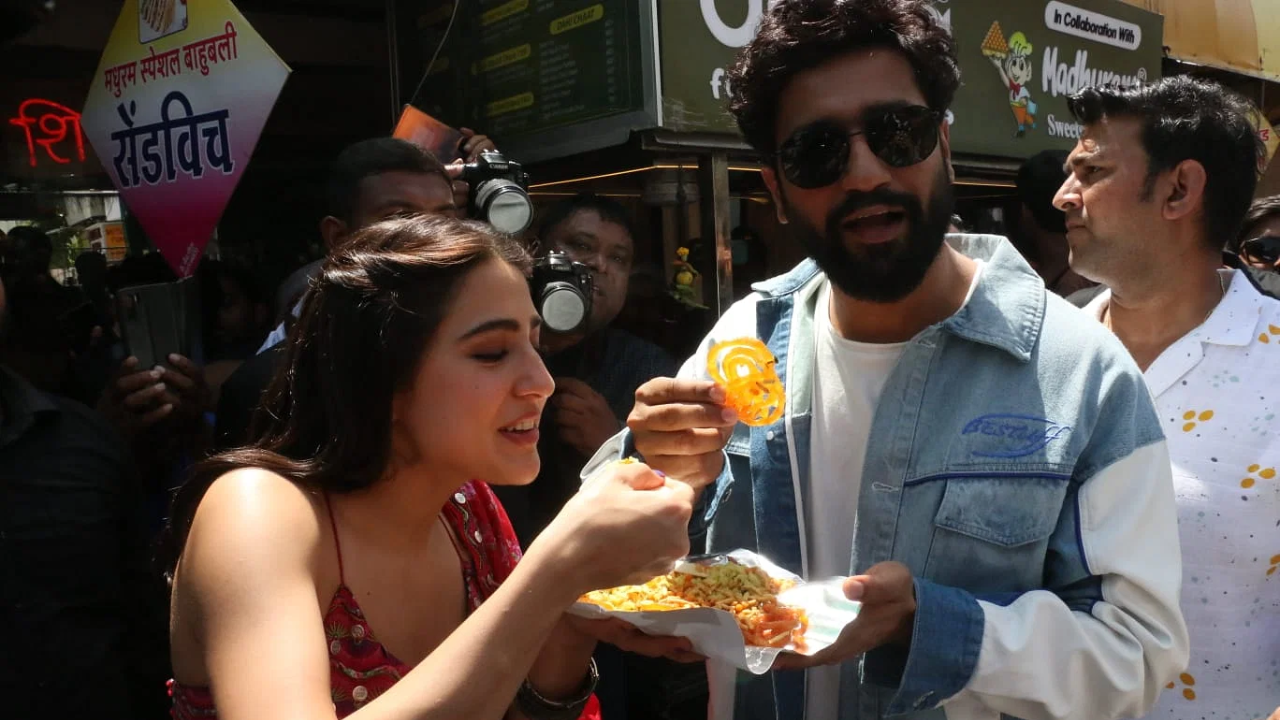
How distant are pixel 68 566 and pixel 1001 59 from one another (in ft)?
17.6

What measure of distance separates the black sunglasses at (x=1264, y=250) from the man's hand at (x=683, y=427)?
12.8 feet

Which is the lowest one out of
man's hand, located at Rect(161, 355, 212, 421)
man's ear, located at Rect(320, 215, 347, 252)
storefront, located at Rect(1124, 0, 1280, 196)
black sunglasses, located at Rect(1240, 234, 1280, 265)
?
man's hand, located at Rect(161, 355, 212, 421)

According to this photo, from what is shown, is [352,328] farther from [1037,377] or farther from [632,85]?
[632,85]

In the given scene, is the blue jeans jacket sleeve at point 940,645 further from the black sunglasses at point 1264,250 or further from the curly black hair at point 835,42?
the black sunglasses at point 1264,250

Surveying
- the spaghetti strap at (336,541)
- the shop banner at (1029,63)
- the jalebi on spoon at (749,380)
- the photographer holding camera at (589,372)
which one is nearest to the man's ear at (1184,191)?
the jalebi on spoon at (749,380)

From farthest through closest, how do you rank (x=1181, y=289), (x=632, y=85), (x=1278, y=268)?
(x=1278, y=268)
(x=632, y=85)
(x=1181, y=289)

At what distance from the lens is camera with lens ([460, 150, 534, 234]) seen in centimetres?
276

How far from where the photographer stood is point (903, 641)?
1572 millimetres

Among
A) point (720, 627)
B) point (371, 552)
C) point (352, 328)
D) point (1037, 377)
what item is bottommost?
point (720, 627)

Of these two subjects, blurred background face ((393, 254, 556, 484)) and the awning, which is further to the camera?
the awning

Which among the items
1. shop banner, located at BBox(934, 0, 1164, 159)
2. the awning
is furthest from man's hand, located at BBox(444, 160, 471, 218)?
the awning

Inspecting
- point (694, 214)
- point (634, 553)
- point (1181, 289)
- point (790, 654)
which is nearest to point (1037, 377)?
point (790, 654)

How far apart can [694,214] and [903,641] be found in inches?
126

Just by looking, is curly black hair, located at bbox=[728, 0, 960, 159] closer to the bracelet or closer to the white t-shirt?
the white t-shirt
